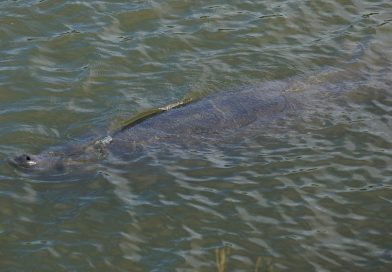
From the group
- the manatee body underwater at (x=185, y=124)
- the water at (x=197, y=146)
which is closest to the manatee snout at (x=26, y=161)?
the manatee body underwater at (x=185, y=124)

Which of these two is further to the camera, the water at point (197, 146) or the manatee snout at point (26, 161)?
the manatee snout at point (26, 161)

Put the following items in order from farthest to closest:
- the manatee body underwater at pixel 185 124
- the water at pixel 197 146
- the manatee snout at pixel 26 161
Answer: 1. the manatee body underwater at pixel 185 124
2. the manatee snout at pixel 26 161
3. the water at pixel 197 146

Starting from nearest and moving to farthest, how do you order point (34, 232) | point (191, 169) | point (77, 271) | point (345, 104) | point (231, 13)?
point (77, 271) < point (34, 232) < point (191, 169) < point (345, 104) < point (231, 13)

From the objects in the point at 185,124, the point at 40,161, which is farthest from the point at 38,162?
the point at 185,124

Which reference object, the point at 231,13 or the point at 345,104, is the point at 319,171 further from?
the point at 231,13

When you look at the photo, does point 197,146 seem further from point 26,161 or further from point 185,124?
point 26,161

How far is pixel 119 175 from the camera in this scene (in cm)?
Result: 955

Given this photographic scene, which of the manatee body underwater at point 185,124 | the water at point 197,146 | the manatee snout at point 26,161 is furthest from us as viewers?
the manatee body underwater at point 185,124

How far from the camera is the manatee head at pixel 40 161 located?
948 cm

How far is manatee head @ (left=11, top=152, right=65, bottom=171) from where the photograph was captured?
9.48 metres

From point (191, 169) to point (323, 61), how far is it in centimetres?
390

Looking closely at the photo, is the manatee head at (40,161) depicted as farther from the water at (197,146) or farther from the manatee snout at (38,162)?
the water at (197,146)

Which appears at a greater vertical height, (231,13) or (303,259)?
(231,13)

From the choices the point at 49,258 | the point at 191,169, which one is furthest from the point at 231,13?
the point at 49,258
